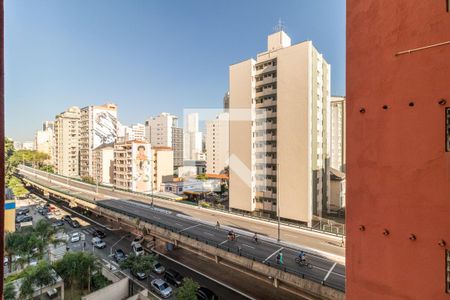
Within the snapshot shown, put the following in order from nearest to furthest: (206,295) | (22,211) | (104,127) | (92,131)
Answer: (206,295), (22,211), (92,131), (104,127)

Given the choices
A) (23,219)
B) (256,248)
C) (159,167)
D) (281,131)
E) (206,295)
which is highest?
(281,131)

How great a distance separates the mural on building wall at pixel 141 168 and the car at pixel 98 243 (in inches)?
1000

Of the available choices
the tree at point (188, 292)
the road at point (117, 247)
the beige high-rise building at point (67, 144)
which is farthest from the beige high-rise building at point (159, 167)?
the beige high-rise building at point (67, 144)

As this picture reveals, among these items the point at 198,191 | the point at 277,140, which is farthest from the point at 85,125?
the point at 277,140

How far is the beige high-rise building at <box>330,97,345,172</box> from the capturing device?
49.9 m

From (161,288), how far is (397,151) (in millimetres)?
20805

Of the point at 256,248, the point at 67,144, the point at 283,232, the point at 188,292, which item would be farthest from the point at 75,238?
the point at 67,144

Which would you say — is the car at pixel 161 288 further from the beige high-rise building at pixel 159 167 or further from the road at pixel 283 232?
the beige high-rise building at pixel 159 167

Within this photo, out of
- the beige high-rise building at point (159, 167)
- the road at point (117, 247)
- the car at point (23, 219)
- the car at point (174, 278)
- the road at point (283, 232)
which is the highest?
the beige high-rise building at point (159, 167)

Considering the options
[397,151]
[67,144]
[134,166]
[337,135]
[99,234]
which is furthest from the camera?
[67,144]

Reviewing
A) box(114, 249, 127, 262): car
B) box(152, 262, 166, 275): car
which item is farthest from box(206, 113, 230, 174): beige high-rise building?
box(152, 262, 166, 275): car

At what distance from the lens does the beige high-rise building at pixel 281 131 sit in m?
30.9

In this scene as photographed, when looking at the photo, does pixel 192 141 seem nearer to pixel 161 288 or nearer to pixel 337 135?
pixel 337 135

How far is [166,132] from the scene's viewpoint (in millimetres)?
103125
